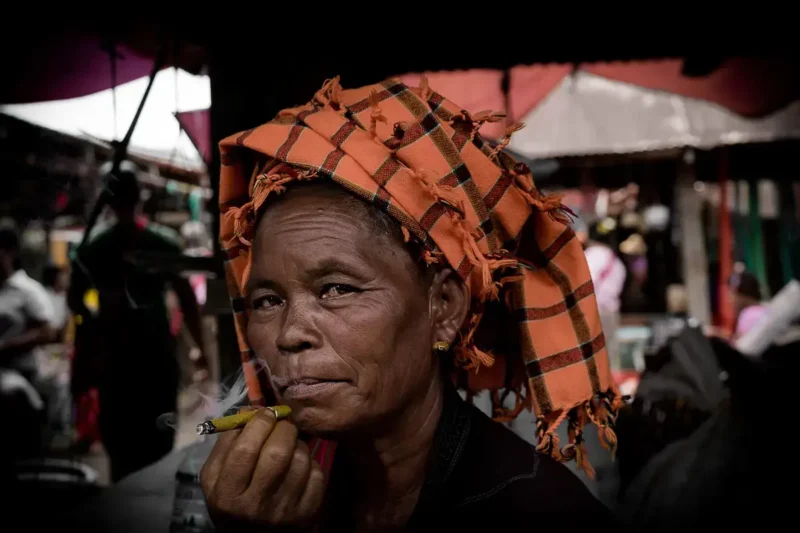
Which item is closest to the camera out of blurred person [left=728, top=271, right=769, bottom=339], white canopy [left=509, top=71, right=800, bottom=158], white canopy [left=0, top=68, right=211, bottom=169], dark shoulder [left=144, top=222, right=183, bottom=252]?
white canopy [left=0, top=68, right=211, bottom=169]

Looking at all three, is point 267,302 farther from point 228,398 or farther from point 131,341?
point 131,341

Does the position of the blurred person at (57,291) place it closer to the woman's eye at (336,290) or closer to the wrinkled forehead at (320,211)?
the wrinkled forehead at (320,211)

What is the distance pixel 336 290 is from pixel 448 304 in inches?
11.0

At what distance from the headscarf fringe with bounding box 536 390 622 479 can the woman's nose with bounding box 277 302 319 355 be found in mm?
599

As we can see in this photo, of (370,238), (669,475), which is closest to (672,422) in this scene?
(669,475)

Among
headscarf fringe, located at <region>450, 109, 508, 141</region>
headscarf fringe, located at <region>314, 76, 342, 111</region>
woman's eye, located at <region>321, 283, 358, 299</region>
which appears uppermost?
Answer: headscarf fringe, located at <region>314, 76, 342, 111</region>

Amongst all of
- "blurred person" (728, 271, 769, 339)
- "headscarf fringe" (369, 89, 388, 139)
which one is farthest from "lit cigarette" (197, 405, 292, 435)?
"blurred person" (728, 271, 769, 339)

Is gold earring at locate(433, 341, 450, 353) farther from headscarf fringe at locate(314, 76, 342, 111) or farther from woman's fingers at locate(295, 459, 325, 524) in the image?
headscarf fringe at locate(314, 76, 342, 111)

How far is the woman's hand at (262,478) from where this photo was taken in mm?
1047

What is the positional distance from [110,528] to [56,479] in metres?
0.72

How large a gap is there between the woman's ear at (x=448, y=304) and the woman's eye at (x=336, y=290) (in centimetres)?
21

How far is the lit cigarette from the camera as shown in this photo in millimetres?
1069

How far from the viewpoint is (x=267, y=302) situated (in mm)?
1306

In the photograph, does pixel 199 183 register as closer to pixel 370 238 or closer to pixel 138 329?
pixel 138 329
